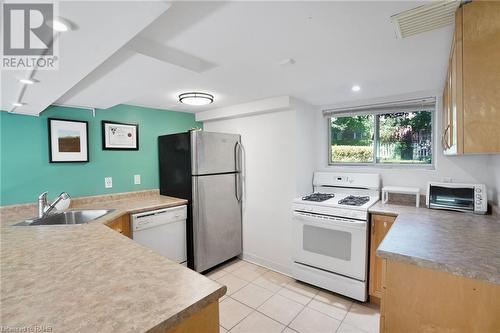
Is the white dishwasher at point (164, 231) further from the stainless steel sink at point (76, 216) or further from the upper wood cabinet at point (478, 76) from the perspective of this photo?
the upper wood cabinet at point (478, 76)

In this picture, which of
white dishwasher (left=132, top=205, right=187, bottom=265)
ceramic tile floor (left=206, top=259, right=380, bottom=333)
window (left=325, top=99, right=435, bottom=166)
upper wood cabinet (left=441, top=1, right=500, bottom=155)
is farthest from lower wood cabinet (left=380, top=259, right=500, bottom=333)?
white dishwasher (left=132, top=205, right=187, bottom=265)

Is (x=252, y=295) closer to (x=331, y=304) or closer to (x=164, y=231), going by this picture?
(x=331, y=304)

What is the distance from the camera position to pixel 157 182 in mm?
3256

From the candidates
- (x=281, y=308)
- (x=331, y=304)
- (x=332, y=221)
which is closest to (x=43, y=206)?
(x=281, y=308)

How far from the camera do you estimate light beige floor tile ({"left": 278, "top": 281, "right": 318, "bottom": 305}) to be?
2.42 metres

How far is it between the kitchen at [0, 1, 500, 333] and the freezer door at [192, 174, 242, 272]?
24 millimetres

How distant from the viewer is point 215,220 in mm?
3018

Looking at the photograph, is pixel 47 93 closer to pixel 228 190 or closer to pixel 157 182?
pixel 157 182

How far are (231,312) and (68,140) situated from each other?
242 centimetres

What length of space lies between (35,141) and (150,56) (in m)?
1.81

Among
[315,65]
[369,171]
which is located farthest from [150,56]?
[369,171]

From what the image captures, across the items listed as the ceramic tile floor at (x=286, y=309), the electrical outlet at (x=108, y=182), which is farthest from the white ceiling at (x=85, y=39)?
the ceramic tile floor at (x=286, y=309)

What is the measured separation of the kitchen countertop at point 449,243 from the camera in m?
1.09

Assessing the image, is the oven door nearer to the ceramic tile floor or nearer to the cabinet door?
the ceramic tile floor
